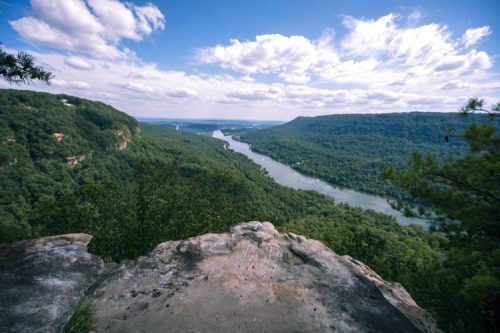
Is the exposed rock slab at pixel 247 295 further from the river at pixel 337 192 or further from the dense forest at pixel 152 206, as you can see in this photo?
the river at pixel 337 192

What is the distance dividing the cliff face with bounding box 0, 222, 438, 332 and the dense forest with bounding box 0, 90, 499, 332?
8.88 ft

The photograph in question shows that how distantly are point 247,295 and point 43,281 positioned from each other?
7.05 m

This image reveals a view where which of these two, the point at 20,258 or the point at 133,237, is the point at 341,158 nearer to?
the point at 133,237

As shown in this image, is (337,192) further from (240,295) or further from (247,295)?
(240,295)

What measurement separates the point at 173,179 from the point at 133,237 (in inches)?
539

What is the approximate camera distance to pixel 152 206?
21.8 metres

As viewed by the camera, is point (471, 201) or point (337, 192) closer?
point (471, 201)

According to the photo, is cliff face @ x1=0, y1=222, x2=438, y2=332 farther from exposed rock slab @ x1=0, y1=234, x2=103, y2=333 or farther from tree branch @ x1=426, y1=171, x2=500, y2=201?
tree branch @ x1=426, y1=171, x2=500, y2=201

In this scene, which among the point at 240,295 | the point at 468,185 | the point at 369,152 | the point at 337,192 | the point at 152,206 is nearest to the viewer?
the point at 468,185

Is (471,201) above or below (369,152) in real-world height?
above

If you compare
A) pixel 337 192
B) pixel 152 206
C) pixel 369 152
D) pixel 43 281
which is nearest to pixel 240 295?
pixel 43 281

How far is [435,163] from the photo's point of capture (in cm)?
816

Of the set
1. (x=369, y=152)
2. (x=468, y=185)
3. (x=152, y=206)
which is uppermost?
(x=468, y=185)

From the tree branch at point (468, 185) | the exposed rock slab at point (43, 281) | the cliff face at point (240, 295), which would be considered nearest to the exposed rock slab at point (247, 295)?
the cliff face at point (240, 295)
